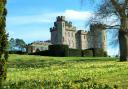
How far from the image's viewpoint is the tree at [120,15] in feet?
129

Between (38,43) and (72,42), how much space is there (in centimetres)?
2163

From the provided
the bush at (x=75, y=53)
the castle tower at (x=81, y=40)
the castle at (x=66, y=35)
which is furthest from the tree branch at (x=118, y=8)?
the castle tower at (x=81, y=40)

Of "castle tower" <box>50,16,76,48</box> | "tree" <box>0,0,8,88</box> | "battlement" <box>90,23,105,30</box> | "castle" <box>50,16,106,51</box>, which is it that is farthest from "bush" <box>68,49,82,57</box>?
"castle tower" <box>50,16,76,48</box>

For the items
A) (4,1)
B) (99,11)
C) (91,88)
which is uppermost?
(99,11)

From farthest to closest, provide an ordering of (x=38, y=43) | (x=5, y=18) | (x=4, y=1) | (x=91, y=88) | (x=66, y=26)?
(x=66, y=26), (x=38, y=43), (x=5, y=18), (x=4, y=1), (x=91, y=88)

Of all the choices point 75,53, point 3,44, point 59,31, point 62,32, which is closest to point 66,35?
point 62,32

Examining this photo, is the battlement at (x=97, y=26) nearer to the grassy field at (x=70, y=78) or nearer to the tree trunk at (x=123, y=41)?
the tree trunk at (x=123, y=41)

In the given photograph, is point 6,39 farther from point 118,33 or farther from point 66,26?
point 66,26

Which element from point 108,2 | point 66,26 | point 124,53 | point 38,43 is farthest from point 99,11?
point 66,26

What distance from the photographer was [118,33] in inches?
1660

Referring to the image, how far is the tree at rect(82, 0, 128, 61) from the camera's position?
129 feet

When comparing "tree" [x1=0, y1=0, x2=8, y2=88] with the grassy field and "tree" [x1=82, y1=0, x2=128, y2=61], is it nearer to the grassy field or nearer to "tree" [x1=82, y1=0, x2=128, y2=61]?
the grassy field

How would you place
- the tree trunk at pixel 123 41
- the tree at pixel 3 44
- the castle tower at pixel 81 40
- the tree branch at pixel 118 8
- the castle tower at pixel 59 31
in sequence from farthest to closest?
the castle tower at pixel 81 40 → the castle tower at pixel 59 31 → the tree trunk at pixel 123 41 → the tree branch at pixel 118 8 → the tree at pixel 3 44

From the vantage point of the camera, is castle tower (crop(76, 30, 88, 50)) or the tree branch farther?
castle tower (crop(76, 30, 88, 50))
